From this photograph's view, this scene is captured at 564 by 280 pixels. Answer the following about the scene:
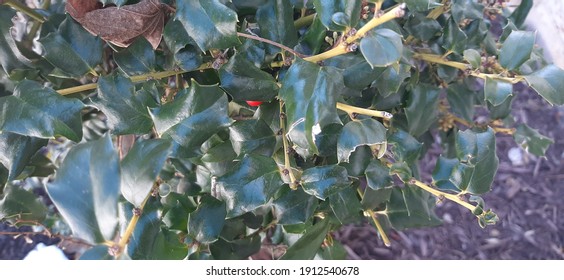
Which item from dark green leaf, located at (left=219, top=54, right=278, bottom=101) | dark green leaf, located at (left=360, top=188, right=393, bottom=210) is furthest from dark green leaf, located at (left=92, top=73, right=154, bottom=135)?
dark green leaf, located at (left=360, top=188, right=393, bottom=210)

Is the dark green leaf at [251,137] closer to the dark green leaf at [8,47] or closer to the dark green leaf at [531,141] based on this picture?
the dark green leaf at [8,47]

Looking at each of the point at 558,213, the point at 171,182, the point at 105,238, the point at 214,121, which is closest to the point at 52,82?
the point at 171,182

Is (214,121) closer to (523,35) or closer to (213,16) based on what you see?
(213,16)

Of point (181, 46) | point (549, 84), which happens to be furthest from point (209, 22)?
point (549, 84)

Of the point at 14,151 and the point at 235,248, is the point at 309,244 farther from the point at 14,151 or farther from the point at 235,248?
the point at 14,151

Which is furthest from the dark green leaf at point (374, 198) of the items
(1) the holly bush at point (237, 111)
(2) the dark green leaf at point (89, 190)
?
(2) the dark green leaf at point (89, 190)
